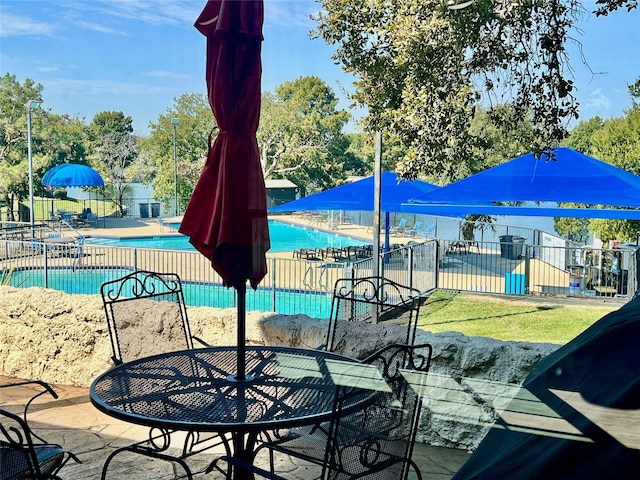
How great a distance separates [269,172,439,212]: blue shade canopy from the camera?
786cm

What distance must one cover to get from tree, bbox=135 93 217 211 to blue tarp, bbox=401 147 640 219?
2124 millimetres

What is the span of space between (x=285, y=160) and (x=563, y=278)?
3.51m

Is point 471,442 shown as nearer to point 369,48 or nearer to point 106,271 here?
point 369,48

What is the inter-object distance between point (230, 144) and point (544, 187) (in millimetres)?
4070

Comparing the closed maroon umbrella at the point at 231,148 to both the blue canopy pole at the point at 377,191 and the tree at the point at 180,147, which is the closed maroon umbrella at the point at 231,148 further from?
the blue canopy pole at the point at 377,191

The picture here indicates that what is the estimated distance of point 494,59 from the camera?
13.7ft

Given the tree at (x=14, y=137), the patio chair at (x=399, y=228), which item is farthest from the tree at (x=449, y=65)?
the patio chair at (x=399, y=228)

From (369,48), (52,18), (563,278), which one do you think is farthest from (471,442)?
(563,278)

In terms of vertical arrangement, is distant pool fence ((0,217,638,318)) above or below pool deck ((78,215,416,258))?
below

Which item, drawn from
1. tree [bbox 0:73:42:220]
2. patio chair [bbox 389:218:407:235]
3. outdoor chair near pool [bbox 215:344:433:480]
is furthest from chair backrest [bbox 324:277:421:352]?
patio chair [bbox 389:218:407:235]

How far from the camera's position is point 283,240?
6.95m

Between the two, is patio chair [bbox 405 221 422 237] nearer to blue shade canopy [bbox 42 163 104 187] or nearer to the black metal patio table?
blue shade canopy [bbox 42 163 104 187]

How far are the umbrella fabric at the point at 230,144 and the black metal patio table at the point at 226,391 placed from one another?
0.39m

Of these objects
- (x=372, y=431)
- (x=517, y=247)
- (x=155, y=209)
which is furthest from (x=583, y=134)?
(x=372, y=431)
